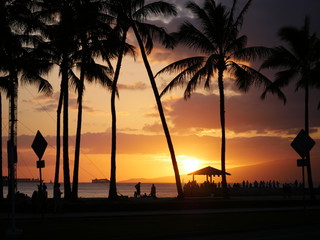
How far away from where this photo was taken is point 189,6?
38.4 metres

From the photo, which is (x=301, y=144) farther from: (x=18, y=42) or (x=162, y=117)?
(x=18, y=42)

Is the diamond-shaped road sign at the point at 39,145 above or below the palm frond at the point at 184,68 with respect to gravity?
below

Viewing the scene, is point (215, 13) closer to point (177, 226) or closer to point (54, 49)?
point (54, 49)

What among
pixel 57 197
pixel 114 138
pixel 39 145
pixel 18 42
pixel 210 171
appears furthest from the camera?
pixel 210 171

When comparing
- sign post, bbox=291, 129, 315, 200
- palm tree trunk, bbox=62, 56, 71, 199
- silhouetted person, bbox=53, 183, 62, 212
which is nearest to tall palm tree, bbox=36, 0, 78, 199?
palm tree trunk, bbox=62, 56, 71, 199

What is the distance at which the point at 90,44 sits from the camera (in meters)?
38.3

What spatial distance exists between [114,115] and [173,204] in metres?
9.62

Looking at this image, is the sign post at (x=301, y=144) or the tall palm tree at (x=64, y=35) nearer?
the sign post at (x=301, y=144)

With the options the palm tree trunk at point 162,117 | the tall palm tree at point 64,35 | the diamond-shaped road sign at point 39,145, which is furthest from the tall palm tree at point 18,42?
the diamond-shaped road sign at point 39,145

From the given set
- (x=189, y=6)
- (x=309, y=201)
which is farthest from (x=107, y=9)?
(x=309, y=201)

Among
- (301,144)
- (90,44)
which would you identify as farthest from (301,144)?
(90,44)

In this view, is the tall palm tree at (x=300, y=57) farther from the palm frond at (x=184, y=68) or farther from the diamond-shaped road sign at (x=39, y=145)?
the diamond-shaped road sign at (x=39, y=145)

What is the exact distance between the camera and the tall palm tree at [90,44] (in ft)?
119

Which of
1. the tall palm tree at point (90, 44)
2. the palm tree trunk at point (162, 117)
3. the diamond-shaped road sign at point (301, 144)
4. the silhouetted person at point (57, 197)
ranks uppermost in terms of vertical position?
the tall palm tree at point (90, 44)
